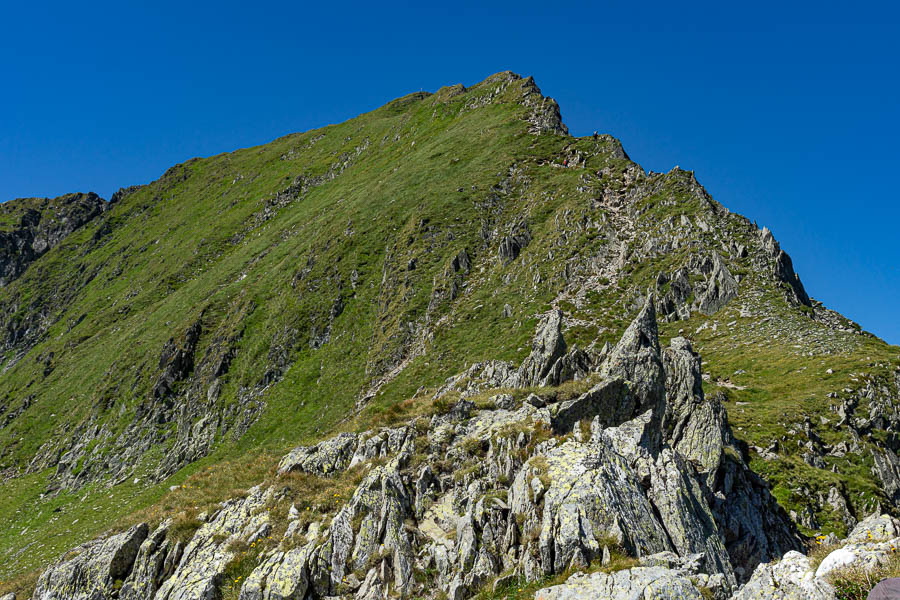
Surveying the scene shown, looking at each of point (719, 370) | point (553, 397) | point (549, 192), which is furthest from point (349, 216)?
point (553, 397)

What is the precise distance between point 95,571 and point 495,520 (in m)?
17.3

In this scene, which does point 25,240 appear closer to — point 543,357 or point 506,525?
point 543,357

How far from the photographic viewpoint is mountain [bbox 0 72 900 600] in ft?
50.7

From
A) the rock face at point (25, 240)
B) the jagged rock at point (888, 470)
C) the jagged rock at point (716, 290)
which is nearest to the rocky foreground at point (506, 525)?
the jagged rock at point (888, 470)

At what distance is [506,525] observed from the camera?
1459cm

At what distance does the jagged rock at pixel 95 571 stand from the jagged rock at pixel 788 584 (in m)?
21.9

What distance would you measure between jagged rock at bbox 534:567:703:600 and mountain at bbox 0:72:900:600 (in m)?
0.75

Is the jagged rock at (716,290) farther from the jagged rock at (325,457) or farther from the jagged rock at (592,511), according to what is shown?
the jagged rock at (325,457)

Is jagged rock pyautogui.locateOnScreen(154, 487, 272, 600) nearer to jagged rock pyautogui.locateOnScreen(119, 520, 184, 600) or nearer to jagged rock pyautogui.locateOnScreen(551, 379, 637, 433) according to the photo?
jagged rock pyautogui.locateOnScreen(119, 520, 184, 600)

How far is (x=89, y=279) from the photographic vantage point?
513 ft

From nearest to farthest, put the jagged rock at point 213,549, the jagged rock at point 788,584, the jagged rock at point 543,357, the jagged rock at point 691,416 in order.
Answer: the jagged rock at point 788,584
the jagged rock at point 213,549
the jagged rock at point 691,416
the jagged rock at point 543,357

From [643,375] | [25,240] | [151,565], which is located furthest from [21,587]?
[25,240]

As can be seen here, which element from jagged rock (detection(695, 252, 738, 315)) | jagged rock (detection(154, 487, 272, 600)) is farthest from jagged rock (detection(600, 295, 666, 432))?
jagged rock (detection(695, 252, 738, 315))

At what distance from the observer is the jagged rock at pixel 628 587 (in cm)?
1048
